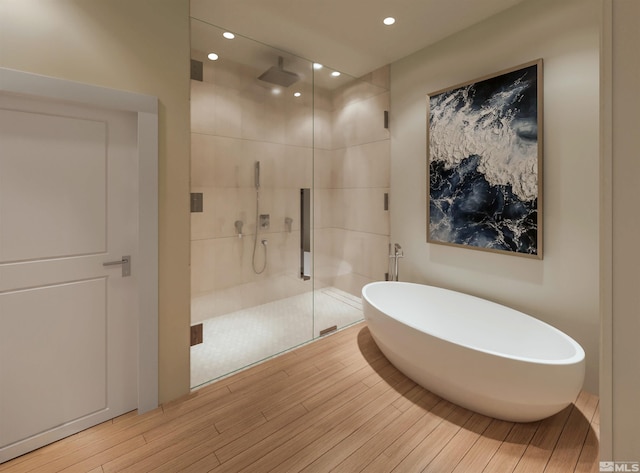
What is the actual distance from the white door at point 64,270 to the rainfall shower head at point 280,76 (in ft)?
4.04

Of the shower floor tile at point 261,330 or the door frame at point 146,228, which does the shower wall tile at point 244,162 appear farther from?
the shower floor tile at point 261,330

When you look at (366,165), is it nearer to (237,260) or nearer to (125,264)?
(237,260)

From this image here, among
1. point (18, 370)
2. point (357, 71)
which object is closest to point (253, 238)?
point (18, 370)

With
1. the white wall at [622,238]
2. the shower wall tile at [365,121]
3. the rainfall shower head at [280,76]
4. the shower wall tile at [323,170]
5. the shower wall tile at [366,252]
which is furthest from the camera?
the shower wall tile at [366,252]

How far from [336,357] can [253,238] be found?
1.26m

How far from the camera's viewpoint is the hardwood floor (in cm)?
161

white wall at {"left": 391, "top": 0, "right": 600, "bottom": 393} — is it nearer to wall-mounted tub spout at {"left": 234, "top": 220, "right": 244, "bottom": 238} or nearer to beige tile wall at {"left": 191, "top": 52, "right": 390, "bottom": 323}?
beige tile wall at {"left": 191, "top": 52, "right": 390, "bottom": 323}

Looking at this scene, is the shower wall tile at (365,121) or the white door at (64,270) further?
the shower wall tile at (365,121)

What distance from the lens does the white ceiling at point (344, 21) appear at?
2324 mm

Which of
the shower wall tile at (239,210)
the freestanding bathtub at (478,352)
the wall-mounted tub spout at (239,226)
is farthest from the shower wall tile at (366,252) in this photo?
the wall-mounted tub spout at (239,226)

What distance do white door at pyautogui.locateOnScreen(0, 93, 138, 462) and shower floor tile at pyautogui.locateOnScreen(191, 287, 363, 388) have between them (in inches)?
20.2

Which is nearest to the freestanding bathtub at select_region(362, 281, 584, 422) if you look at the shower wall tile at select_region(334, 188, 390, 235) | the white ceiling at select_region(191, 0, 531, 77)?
the shower wall tile at select_region(334, 188, 390, 235)

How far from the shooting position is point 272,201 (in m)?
2.76

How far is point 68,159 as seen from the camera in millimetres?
1766
